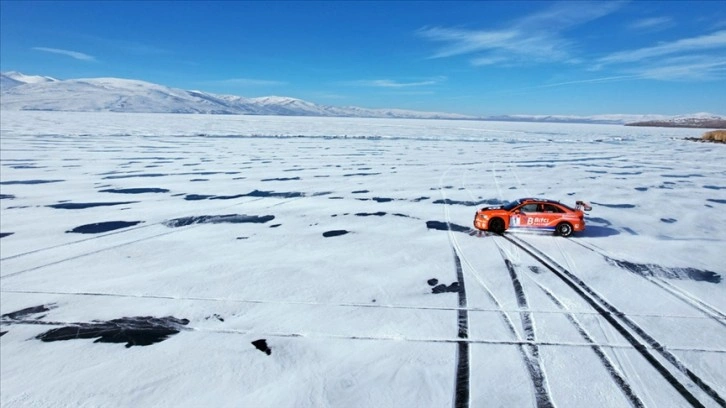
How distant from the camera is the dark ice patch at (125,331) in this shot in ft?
20.7

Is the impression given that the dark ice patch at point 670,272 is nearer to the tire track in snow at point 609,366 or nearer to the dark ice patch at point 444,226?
the tire track in snow at point 609,366

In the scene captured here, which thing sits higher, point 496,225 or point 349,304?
point 496,225

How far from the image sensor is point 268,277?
8516 millimetres

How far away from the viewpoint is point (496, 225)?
38.0 feet

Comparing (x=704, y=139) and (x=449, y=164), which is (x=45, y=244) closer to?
(x=449, y=164)

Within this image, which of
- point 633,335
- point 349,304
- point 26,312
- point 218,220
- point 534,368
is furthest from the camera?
point 218,220

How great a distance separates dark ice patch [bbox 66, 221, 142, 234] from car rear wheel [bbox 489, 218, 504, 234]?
1086cm

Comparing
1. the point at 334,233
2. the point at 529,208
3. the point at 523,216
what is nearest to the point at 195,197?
the point at 334,233

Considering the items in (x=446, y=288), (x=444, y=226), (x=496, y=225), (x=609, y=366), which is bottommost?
(x=609, y=366)

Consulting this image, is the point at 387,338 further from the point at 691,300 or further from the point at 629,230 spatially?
the point at 629,230

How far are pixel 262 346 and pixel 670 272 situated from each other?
28.9ft

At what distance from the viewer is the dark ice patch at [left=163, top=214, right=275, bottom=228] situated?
12.5 metres

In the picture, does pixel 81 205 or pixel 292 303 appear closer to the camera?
pixel 292 303

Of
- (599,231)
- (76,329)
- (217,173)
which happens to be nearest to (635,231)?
(599,231)
